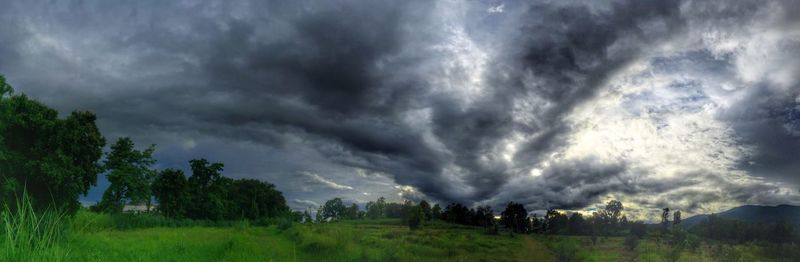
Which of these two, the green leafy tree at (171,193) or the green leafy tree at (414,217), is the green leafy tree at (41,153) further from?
the green leafy tree at (171,193)

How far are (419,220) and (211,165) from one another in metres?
82.9

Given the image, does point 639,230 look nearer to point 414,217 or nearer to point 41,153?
point 414,217

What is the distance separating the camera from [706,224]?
68.3 feet

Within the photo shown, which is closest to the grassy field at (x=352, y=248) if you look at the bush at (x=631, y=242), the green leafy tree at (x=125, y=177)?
the bush at (x=631, y=242)

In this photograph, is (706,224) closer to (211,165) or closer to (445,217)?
(445,217)

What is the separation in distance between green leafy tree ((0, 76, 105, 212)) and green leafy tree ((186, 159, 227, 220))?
1676 inches

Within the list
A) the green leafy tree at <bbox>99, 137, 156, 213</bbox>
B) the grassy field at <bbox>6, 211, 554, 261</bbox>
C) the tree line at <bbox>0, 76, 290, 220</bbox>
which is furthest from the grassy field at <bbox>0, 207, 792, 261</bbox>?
the green leafy tree at <bbox>99, 137, 156, 213</bbox>

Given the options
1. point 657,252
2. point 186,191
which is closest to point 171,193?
point 186,191

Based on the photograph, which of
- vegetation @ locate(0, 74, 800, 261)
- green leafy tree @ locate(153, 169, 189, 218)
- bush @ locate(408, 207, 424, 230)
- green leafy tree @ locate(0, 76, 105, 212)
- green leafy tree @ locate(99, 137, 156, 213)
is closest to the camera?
vegetation @ locate(0, 74, 800, 261)

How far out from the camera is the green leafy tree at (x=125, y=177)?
63156 millimetres

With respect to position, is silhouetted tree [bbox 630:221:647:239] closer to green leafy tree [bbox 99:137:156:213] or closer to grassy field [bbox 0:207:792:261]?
grassy field [bbox 0:207:792:261]

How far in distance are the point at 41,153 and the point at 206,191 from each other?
50.7 metres

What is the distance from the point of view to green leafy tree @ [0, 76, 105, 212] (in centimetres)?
4306

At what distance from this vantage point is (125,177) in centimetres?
6375
